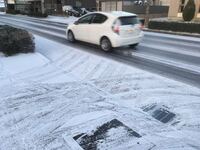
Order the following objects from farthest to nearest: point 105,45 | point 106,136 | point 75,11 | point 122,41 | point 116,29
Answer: point 75,11 → point 105,45 → point 122,41 → point 116,29 → point 106,136

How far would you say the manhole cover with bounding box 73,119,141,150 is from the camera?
4.29 meters

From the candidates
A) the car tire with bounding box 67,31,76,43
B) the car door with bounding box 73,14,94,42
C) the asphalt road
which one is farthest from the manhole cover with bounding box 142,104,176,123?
the car tire with bounding box 67,31,76,43

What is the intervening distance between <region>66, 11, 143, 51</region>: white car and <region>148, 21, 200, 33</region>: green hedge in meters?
7.72

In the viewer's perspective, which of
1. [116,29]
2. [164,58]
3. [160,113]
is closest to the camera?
[160,113]

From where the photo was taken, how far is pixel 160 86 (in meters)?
6.82

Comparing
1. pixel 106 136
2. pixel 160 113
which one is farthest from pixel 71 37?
pixel 106 136

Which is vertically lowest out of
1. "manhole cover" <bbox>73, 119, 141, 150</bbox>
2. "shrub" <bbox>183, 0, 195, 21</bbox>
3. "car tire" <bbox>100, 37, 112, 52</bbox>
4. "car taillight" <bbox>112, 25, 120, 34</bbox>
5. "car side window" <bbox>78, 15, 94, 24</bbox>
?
"manhole cover" <bbox>73, 119, 141, 150</bbox>

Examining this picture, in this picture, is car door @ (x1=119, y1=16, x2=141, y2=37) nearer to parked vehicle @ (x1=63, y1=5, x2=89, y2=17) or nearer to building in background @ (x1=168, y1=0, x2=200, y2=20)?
building in background @ (x1=168, y1=0, x2=200, y2=20)

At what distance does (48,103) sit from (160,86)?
2992 millimetres

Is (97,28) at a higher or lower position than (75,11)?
lower

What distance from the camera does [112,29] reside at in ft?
34.9

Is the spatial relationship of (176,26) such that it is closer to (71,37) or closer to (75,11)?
(71,37)

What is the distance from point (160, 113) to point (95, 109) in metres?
1.38

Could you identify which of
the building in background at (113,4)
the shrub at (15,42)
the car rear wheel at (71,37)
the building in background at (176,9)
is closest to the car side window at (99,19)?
the car rear wheel at (71,37)
